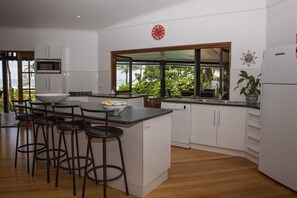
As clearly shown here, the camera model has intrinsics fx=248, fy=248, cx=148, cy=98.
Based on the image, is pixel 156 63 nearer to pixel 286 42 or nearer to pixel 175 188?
pixel 286 42

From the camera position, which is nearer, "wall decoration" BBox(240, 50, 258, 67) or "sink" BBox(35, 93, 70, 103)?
"sink" BBox(35, 93, 70, 103)

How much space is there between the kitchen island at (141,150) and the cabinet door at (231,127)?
1.55 meters

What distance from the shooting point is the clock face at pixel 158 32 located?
546cm

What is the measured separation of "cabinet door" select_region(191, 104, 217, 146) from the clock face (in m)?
1.90

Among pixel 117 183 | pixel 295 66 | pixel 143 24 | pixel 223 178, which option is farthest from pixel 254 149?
pixel 143 24

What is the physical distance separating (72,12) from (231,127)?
399 cm

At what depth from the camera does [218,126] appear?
4.27 metres

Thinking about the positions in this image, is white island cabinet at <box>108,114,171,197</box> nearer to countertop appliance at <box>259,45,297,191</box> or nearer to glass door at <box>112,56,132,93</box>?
countertop appliance at <box>259,45,297,191</box>

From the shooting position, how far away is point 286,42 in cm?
381

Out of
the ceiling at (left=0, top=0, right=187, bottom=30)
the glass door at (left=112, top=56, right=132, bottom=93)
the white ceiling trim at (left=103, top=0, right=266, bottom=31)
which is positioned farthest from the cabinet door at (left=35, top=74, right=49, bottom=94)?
the white ceiling trim at (left=103, top=0, right=266, bottom=31)

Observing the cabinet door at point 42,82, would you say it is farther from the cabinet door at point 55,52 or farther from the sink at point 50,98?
the sink at point 50,98

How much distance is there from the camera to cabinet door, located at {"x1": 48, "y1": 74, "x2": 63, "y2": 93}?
6.28 metres

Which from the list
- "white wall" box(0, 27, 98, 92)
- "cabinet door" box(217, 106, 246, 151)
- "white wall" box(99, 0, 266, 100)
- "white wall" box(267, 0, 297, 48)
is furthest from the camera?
"white wall" box(0, 27, 98, 92)

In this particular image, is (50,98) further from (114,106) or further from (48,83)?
(48,83)
